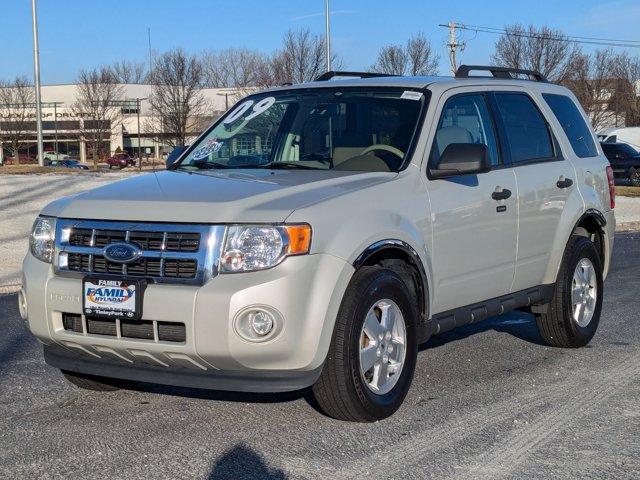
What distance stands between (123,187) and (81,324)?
831mm

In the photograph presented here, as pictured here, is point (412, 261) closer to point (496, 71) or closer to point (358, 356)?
point (358, 356)

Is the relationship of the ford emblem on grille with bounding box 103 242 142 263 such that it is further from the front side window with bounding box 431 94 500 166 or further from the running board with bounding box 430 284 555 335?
the front side window with bounding box 431 94 500 166

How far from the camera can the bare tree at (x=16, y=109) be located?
68000mm

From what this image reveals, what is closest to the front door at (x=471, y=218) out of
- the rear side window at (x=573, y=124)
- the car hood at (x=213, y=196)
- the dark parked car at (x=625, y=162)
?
the car hood at (x=213, y=196)

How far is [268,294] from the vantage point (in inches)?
182

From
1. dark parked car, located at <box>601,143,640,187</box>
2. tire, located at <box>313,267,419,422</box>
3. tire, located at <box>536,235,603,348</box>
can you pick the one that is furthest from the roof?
dark parked car, located at <box>601,143,640,187</box>

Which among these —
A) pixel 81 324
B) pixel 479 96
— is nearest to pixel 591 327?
pixel 479 96

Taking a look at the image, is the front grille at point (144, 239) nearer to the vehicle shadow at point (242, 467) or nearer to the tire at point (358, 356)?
the tire at point (358, 356)

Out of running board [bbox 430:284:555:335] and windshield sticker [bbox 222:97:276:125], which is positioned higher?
windshield sticker [bbox 222:97:276:125]

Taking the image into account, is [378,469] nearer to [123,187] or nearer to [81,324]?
[81,324]

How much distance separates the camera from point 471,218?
5992 millimetres

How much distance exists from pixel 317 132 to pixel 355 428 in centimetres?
212

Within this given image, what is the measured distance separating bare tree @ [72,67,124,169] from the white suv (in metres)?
61.8

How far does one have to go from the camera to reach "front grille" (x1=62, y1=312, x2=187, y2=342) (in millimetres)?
4730
